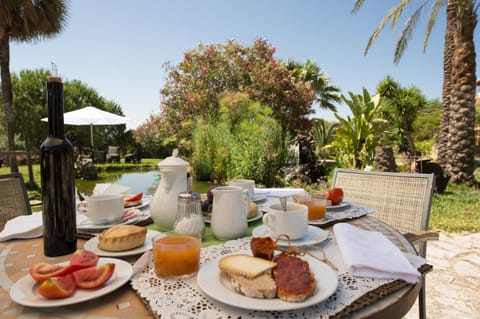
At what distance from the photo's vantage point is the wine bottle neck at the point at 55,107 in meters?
0.95

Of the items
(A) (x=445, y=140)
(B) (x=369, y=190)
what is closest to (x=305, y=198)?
(B) (x=369, y=190)

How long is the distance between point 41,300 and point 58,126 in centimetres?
52

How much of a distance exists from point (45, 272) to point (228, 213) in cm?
58

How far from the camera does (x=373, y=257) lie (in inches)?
35.2

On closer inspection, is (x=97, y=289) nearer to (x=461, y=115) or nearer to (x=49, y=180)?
(x=49, y=180)

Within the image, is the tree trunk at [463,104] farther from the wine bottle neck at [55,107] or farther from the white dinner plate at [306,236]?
the wine bottle neck at [55,107]

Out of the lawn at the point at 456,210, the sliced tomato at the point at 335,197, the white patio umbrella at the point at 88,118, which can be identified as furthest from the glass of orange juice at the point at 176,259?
the white patio umbrella at the point at 88,118

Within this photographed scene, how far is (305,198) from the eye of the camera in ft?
4.82

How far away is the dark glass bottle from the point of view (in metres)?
0.96

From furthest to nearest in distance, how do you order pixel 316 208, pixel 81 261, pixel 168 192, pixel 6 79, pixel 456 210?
pixel 6 79, pixel 456 210, pixel 316 208, pixel 168 192, pixel 81 261

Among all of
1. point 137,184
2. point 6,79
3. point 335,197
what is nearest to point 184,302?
point 335,197

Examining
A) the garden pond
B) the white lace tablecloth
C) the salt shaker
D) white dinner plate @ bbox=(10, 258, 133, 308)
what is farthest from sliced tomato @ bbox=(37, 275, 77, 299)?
the garden pond

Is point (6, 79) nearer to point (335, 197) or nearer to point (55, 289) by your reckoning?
point (335, 197)

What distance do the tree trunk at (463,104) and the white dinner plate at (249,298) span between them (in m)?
8.29
